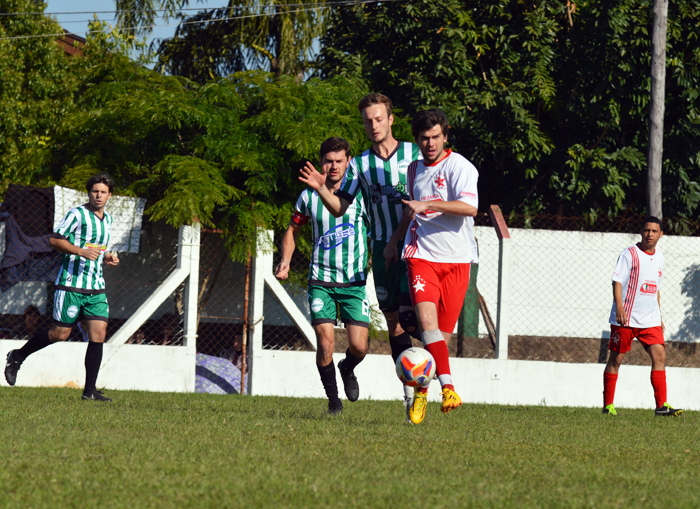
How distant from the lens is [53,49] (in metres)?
21.8

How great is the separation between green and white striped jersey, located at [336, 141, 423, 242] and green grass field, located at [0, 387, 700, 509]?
1.55 m

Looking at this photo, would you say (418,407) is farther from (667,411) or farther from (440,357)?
(667,411)

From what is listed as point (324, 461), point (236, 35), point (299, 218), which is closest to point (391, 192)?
point (299, 218)

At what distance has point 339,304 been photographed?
652 centimetres

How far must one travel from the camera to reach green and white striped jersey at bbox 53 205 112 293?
744cm

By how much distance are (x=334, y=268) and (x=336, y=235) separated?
0.27 meters

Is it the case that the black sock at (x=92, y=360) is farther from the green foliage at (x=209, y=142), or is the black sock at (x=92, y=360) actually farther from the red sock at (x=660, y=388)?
the red sock at (x=660, y=388)

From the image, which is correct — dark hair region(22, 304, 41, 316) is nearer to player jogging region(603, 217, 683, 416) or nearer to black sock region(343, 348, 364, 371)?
black sock region(343, 348, 364, 371)

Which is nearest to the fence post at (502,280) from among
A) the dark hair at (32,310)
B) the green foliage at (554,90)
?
the green foliage at (554,90)

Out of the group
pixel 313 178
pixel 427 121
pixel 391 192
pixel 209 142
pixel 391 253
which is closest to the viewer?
pixel 427 121

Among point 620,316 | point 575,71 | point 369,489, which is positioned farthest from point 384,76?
point 369,489

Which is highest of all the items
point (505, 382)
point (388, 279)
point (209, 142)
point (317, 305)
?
point (209, 142)

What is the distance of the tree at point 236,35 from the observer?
18844mm

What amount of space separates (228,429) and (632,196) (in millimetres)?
11850
